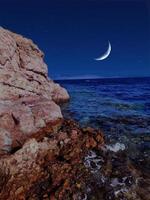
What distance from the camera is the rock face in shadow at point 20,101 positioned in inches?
397

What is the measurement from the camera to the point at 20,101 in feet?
41.7

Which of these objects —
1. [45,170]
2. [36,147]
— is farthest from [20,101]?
[45,170]

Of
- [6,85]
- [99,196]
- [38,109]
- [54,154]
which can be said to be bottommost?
[99,196]

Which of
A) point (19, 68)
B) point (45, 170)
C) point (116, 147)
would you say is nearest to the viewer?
point (45, 170)

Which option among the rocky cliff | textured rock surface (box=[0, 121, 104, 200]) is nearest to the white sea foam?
the rocky cliff

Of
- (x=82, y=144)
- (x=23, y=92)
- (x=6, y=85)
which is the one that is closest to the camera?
(x=82, y=144)

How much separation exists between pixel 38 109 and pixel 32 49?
9542 mm

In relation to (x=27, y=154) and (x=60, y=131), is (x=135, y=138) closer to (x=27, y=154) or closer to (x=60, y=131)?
(x=60, y=131)

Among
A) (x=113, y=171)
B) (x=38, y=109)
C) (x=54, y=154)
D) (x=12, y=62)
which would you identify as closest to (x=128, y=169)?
(x=113, y=171)

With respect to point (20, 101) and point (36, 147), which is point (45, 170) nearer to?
point (36, 147)

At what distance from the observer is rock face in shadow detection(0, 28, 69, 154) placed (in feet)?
33.1

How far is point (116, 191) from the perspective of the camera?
8.59 metres

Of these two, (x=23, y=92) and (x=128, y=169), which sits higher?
(x=23, y=92)

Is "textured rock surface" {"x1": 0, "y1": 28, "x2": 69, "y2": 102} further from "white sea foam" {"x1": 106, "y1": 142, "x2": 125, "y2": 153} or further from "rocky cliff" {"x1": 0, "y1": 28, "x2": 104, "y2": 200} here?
"white sea foam" {"x1": 106, "y1": 142, "x2": 125, "y2": 153}
